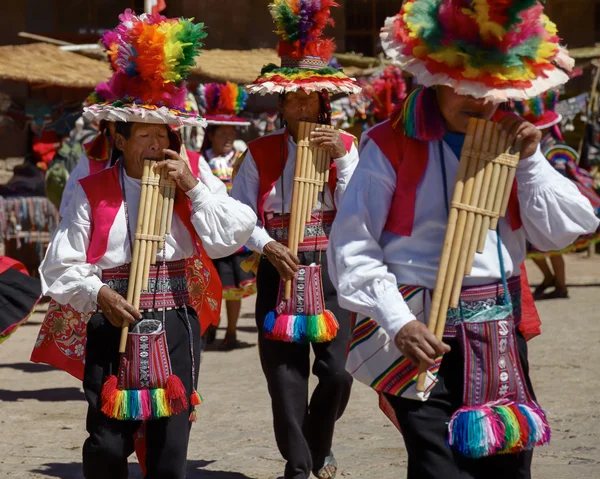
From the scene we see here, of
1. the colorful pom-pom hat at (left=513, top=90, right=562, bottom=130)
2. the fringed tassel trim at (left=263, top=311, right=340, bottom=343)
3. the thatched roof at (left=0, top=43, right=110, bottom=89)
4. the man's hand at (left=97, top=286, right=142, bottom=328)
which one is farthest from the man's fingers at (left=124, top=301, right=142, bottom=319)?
the thatched roof at (left=0, top=43, right=110, bottom=89)

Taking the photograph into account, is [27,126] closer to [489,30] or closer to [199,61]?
[199,61]

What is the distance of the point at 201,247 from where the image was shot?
185 inches

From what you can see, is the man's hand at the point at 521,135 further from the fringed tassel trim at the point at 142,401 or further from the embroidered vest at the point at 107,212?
the fringed tassel trim at the point at 142,401

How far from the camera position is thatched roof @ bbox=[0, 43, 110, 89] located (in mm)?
11375

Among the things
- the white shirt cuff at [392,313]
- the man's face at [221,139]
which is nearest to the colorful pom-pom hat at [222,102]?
the man's face at [221,139]

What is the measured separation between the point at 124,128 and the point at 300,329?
1389mm

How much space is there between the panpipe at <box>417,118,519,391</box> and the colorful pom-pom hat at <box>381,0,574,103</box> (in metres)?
0.13

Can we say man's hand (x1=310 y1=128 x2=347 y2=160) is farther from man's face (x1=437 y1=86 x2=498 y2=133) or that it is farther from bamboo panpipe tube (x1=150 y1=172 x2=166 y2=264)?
man's face (x1=437 y1=86 x2=498 y2=133)

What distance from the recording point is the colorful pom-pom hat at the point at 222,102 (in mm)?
9570

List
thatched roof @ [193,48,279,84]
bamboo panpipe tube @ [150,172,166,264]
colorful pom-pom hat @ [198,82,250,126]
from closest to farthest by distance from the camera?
bamboo panpipe tube @ [150,172,166,264] < colorful pom-pom hat @ [198,82,250,126] < thatched roof @ [193,48,279,84]

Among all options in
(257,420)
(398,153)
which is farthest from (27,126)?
(398,153)

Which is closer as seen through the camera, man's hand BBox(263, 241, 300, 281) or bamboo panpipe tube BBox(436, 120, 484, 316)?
bamboo panpipe tube BBox(436, 120, 484, 316)

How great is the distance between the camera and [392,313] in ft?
10.9

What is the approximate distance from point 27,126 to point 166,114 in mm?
8389
